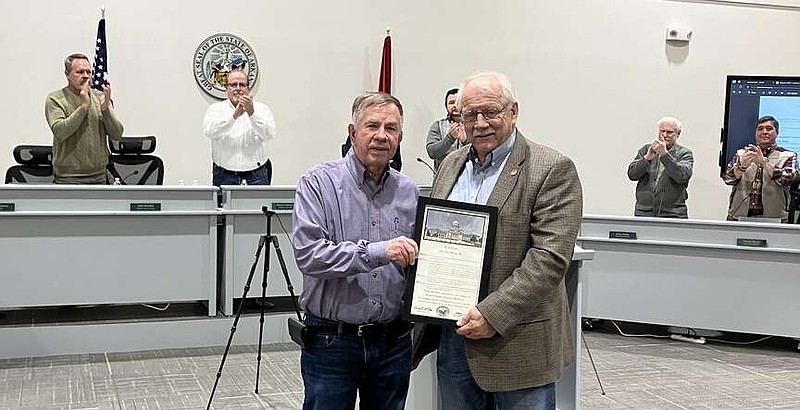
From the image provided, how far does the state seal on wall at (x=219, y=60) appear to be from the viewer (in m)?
7.66

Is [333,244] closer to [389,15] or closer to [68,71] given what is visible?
[68,71]

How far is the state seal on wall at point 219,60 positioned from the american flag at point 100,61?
0.88m

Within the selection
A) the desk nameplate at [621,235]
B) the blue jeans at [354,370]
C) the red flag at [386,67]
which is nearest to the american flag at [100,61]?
the red flag at [386,67]

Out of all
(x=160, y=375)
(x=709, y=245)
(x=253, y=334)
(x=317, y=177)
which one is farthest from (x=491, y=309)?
(x=709, y=245)

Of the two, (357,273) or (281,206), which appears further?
(281,206)

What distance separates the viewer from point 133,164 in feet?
20.3

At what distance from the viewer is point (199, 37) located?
7637 millimetres

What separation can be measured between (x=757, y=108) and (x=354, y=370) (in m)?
6.34

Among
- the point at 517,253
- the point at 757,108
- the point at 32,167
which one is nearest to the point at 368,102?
the point at 517,253

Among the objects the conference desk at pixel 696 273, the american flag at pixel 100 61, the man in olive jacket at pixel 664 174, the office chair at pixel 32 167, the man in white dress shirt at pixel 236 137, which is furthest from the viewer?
the american flag at pixel 100 61

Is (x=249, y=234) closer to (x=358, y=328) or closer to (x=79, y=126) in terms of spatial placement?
(x=79, y=126)

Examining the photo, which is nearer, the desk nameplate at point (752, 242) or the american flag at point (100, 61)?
the desk nameplate at point (752, 242)

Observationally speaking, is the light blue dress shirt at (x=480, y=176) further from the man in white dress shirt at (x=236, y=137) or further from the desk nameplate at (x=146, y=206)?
the man in white dress shirt at (x=236, y=137)

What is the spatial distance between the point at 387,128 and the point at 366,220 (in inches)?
10.1
